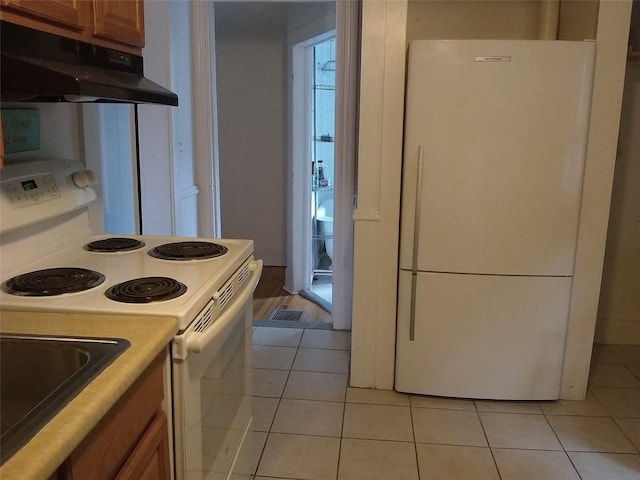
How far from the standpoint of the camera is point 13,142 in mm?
1708

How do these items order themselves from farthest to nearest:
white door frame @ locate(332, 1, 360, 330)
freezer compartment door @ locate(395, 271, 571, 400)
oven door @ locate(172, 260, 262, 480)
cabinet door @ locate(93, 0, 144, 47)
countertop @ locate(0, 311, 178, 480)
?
1. white door frame @ locate(332, 1, 360, 330)
2. freezer compartment door @ locate(395, 271, 571, 400)
3. cabinet door @ locate(93, 0, 144, 47)
4. oven door @ locate(172, 260, 262, 480)
5. countertop @ locate(0, 311, 178, 480)

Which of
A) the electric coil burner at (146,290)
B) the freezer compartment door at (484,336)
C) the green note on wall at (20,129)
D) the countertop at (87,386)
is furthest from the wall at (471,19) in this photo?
the countertop at (87,386)

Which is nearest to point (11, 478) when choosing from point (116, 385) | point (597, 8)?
point (116, 385)

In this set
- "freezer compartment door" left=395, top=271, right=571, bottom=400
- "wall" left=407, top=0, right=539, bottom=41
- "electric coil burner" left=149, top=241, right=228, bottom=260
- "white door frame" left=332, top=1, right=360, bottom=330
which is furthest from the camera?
"white door frame" left=332, top=1, right=360, bottom=330

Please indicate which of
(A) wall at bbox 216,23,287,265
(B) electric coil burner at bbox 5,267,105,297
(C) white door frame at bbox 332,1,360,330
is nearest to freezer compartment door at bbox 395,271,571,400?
(C) white door frame at bbox 332,1,360,330

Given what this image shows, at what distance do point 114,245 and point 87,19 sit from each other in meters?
0.75

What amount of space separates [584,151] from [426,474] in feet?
4.83

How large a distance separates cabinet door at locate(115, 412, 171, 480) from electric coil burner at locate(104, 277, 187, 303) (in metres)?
0.28

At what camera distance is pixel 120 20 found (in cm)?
169

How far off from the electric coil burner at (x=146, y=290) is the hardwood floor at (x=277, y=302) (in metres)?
2.29

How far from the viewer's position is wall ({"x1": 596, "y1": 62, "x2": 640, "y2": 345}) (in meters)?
3.16

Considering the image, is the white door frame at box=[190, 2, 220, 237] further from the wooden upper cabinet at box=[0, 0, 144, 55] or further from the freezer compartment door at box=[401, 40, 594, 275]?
the wooden upper cabinet at box=[0, 0, 144, 55]

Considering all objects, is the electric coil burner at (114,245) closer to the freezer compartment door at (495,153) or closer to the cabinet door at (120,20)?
the cabinet door at (120,20)

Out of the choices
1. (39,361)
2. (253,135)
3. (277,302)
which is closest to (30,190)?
(39,361)
